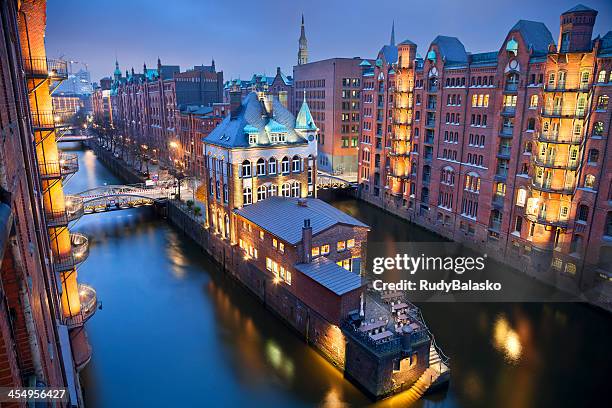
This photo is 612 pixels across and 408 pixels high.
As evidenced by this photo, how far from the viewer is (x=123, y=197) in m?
78.2

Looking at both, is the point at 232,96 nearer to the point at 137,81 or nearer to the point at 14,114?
the point at 14,114

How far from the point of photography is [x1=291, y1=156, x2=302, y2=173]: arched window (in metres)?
55.5

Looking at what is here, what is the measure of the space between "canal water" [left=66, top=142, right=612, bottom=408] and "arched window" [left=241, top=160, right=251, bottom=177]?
502 inches

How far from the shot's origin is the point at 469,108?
59594 millimetres

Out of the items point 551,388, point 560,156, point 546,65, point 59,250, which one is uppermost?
point 546,65

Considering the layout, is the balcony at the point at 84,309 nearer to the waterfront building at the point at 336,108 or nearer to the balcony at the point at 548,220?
the balcony at the point at 548,220

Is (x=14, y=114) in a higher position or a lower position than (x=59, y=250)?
higher

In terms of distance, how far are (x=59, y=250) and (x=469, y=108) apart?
51.6 metres

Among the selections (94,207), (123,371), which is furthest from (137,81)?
(123,371)

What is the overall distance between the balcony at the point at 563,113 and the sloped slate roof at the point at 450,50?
1962 centimetres
